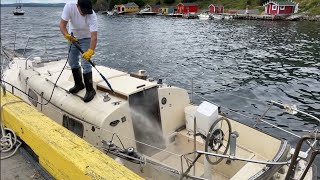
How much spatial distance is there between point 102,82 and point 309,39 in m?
44.7

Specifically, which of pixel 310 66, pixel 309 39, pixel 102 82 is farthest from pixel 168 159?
pixel 309 39

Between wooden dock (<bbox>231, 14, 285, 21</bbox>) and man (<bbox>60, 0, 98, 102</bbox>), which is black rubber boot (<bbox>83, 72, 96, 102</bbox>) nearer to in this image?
man (<bbox>60, 0, 98, 102</bbox>)

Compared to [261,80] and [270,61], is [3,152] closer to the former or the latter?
[261,80]

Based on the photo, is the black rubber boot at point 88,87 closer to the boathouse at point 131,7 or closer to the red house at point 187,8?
the red house at point 187,8

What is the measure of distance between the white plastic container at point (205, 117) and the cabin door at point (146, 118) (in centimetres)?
187

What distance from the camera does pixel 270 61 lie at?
102 ft

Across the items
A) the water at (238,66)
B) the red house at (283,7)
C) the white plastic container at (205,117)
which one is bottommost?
the water at (238,66)

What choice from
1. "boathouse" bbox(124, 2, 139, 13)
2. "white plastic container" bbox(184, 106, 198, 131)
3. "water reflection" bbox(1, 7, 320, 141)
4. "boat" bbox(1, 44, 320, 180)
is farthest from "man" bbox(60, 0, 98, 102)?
"boathouse" bbox(124, 2, 139, 13)

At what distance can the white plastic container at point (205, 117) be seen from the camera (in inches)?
244

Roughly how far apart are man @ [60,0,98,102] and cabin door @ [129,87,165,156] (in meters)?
1.20

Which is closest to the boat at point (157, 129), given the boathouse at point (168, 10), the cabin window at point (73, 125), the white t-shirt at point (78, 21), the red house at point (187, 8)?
the cabin window at point (73, 125)

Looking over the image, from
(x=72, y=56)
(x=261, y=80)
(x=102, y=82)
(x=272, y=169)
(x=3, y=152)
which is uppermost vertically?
(x=72, y=56)

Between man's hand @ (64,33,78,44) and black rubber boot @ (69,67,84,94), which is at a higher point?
man's hand @ (64,33,78,44)

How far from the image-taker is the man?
281 inches
